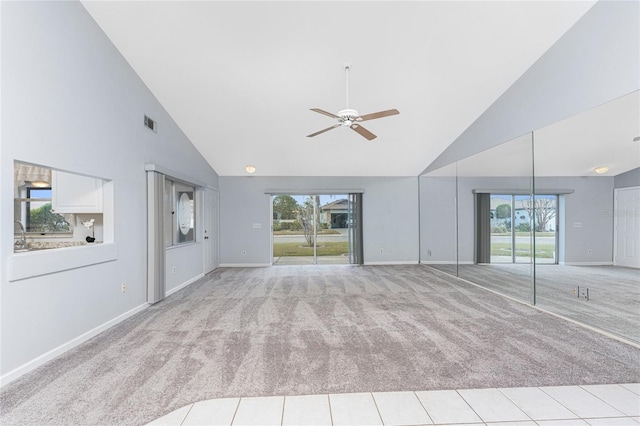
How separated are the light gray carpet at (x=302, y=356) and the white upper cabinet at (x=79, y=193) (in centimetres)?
145

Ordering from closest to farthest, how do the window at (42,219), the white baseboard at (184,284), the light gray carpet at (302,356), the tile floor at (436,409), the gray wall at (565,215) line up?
the tile floor at (436,409) < the light gray carpet at (302,356) < the gray wall at (565,215) < the window at (42,219) < the white baseboard at (184,284)

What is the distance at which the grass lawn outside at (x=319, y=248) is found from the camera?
8102 mm

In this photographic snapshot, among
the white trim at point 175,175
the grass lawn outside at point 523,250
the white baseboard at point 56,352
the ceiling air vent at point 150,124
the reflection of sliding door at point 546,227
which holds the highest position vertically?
the ceiling air vent at point 150,124

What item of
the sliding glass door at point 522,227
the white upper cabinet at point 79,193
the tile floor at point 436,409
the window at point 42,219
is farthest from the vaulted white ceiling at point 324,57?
the tile floor at point 436,409

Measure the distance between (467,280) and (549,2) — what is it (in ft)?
14.4

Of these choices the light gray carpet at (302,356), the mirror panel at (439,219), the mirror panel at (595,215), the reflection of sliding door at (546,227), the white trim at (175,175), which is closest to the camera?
the light gray carpet at (302,356)

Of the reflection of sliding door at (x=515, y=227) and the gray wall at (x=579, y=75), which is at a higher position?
the gray wall at (x=579, y=75)

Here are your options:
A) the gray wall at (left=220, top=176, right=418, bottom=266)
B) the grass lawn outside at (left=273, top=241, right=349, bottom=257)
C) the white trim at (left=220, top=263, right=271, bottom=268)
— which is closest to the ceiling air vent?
the gray wall at (left=220, top=176, right=418, bottom=266)

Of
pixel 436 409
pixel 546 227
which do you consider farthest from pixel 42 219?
→ pixel 546 227

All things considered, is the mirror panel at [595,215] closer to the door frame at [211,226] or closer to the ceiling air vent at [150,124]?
the ceiling air vent at [150,124]

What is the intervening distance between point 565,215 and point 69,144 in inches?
223

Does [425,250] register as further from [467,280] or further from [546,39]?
[546,39]

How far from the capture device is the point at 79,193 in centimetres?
364

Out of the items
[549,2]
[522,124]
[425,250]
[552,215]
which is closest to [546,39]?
[549,2]
